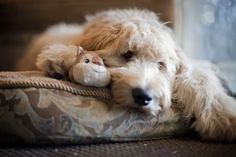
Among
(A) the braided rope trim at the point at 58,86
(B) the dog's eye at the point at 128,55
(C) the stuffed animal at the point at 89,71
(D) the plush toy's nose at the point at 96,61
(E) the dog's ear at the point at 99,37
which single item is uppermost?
(E) the dog's ear at the point at 99,37

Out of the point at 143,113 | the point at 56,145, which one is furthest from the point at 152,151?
the point at 56,145

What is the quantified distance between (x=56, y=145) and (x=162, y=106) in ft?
1.08

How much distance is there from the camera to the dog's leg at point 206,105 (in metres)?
1.34

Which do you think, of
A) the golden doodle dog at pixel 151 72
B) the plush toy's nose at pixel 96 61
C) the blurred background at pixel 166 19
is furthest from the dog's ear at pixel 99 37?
the blurred background at pixel 166 19

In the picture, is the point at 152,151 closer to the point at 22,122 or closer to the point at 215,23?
the point at 22,122

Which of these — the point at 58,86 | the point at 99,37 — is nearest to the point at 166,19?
the point at 99,37

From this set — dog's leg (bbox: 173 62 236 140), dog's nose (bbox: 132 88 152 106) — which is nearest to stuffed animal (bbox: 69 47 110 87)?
dog's nose (bbox: 132 88 152 106)

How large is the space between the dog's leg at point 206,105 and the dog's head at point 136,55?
2.1 inches

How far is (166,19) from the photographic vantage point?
2152mm

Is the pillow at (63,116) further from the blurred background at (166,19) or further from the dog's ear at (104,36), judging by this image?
the blurred background at (166,19)

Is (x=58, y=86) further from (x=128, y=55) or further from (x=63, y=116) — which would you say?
(x=128, y=55)

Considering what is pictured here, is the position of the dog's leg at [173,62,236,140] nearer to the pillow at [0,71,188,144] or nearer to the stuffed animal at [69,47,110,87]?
the pillow at [0,71,188,144]

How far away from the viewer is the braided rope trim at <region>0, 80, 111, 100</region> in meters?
1.22

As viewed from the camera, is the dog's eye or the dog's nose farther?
the dog's eye
